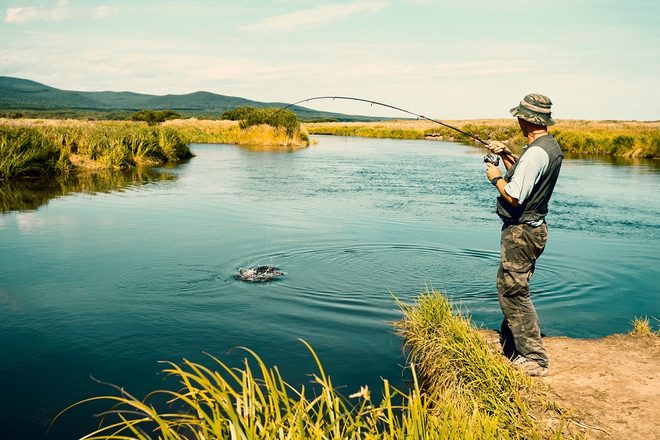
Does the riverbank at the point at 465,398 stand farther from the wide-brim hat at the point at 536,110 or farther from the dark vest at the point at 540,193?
the wide-brim hat at the point at 536,110

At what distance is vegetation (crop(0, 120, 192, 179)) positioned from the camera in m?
17.8

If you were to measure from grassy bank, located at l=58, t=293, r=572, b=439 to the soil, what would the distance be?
243mm

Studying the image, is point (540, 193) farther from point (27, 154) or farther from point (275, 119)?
point (275, 119)

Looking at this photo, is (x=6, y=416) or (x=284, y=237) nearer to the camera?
(x=6, y=416)

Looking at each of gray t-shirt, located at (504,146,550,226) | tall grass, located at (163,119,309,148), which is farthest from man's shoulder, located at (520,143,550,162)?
tall grass, located at (163,119,309,148)

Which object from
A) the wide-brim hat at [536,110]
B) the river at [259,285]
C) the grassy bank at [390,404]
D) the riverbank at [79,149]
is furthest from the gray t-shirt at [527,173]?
the riverbank at [79,149]

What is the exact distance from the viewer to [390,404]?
3.39 meters

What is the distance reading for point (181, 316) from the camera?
21.0 ft

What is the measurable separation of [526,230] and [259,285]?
3.93m

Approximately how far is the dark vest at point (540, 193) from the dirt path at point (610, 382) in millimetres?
1205

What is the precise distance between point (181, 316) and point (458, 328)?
296cm

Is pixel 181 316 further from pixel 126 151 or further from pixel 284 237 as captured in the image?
pixel 126 151

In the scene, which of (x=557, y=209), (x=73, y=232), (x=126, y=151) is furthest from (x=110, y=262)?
(x=126, y=151)

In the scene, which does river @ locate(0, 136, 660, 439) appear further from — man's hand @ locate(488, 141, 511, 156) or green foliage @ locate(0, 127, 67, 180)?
green foliage @ locate(0, 127, 67, 180)
